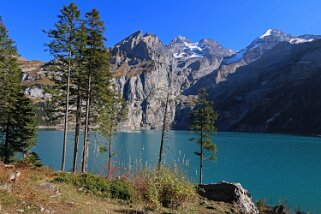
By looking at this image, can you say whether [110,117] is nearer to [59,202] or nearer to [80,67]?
[80,67]

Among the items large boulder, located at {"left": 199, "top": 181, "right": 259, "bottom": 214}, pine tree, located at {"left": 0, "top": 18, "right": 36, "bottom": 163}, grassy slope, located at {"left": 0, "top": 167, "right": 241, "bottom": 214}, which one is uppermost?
pine tree, located at {"left": 0, "top": 18, "right": 36, "bottom": 163}

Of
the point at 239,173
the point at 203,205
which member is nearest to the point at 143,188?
the point at 203,205

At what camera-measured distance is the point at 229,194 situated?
18.5 meters

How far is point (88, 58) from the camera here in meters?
28.6

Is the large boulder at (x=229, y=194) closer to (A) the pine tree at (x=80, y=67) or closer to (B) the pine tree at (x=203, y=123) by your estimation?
(A) the pine tree at (x=80, y=67)

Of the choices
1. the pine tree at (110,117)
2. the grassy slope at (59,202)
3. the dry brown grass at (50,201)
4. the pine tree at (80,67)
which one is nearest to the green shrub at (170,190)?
the grassy slope at (59,202)

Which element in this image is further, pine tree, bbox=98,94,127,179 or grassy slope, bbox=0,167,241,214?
pine tree, bbox=98,94,127,179

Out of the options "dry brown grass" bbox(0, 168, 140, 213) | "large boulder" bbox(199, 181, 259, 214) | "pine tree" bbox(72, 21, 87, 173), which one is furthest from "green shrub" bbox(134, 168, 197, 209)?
"pine tree" bbox(72, 21, 87, 173)

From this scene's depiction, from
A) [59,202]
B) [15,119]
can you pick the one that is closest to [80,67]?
[15,119]

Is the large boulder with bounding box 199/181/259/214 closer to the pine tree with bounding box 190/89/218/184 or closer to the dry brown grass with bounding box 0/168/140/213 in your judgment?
the dry brown grass with bounding box 0/168/140/213

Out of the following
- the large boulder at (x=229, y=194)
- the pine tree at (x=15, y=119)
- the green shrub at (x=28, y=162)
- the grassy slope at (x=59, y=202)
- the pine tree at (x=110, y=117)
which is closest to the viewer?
the grassy slope at (x=59, y=202)

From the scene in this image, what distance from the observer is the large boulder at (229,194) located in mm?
18203

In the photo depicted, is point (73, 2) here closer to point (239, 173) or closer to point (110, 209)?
point (110, 209)

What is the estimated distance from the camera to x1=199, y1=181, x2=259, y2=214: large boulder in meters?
18.2
